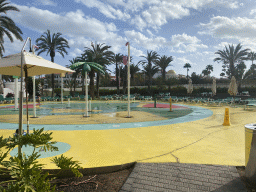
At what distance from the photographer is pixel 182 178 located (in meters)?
3.35

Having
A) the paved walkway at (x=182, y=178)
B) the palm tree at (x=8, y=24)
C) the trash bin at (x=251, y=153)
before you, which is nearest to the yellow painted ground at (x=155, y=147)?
the paved walkway at (x=182, y=178)

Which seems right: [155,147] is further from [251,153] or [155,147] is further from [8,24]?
[8,24]

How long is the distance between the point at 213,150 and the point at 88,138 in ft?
12.1

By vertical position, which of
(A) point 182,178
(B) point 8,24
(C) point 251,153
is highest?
(B) point 8,24

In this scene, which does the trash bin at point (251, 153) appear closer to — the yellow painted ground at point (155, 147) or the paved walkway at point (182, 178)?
the paved walkway at point (182, 178)

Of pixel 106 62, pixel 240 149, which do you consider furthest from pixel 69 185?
pixel 106 62

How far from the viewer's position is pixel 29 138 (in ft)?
8.64

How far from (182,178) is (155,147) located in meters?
1.87

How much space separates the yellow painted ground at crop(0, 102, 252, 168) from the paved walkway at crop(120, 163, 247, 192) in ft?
1.19

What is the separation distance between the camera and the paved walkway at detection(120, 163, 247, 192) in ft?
10.1

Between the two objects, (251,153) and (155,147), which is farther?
(155,147)

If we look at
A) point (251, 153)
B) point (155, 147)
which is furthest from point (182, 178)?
point (155, 147)

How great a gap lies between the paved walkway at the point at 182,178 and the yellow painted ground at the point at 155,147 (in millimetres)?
364

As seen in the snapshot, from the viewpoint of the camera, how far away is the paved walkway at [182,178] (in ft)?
10.1
